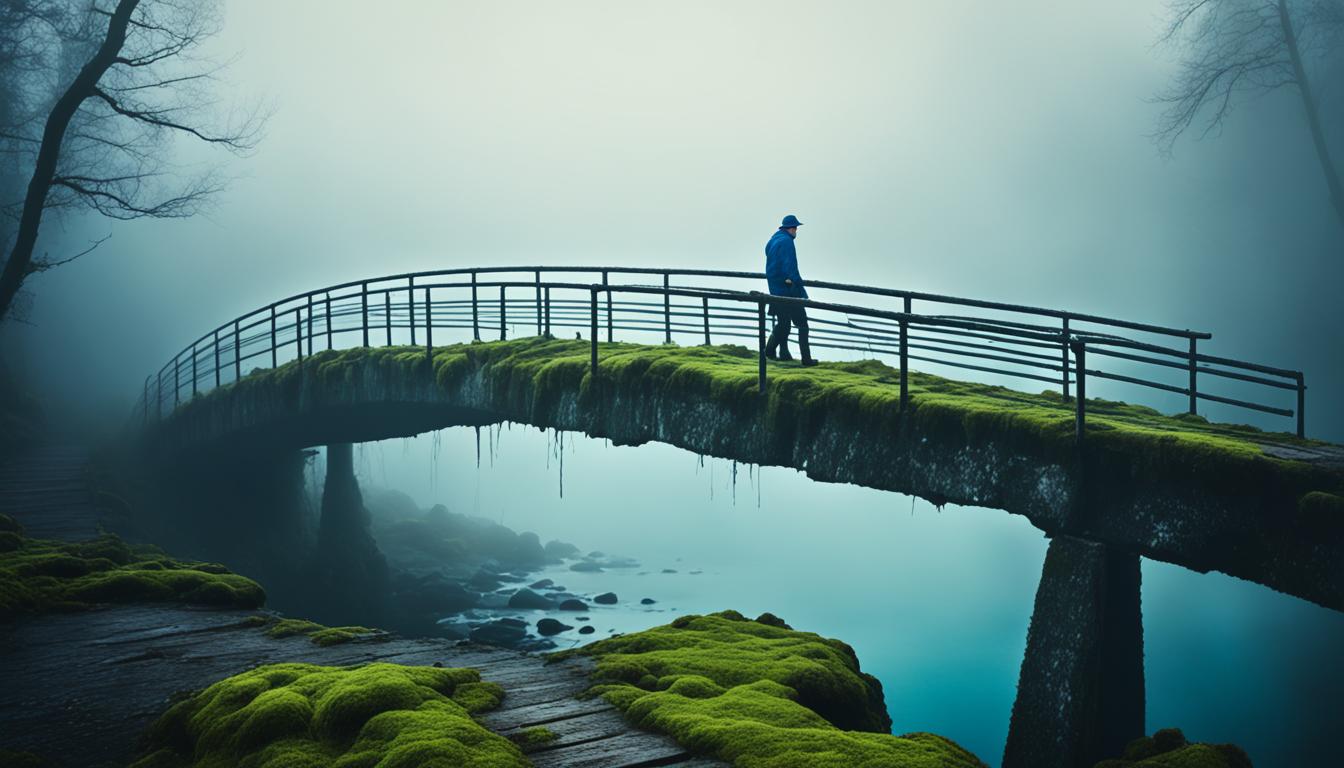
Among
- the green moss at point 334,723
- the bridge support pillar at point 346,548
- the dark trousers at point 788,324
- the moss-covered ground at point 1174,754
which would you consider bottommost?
the bridge support pillar at point 346,548

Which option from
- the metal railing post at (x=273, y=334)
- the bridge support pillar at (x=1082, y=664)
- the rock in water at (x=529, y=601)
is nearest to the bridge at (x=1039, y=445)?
the bridge support pillar at (x=1082, y=664)

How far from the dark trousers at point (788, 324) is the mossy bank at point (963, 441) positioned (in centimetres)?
37

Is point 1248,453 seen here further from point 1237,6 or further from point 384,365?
point 1237,6

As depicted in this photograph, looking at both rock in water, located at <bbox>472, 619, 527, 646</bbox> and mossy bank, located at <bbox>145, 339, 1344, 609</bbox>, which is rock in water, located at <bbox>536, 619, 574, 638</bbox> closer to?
rock in water, located at <bbox>472, 619, 527, 646</bbox>

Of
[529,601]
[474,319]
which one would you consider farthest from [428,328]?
[529,601]

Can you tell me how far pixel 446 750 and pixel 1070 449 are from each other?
5739mm

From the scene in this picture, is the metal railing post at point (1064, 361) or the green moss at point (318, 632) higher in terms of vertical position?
the metal railing post at point (1064, 361)

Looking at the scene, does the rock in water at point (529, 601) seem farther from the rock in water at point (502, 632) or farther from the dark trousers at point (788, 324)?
the dark trousers at point (788, 324)

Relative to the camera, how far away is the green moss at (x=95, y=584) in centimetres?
1112

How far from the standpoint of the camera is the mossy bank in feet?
25.3

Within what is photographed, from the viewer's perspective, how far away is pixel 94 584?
461 inches

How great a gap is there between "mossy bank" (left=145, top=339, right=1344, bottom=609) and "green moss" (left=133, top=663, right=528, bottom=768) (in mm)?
4595

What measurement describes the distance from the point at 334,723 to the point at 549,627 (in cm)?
2394

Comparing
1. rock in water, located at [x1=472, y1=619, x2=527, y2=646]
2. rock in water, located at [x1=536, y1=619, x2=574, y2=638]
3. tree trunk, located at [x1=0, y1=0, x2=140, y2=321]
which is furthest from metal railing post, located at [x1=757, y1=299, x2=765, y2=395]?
rock in water, located at [x1=536, y1=619, x2=574, y2=638]
